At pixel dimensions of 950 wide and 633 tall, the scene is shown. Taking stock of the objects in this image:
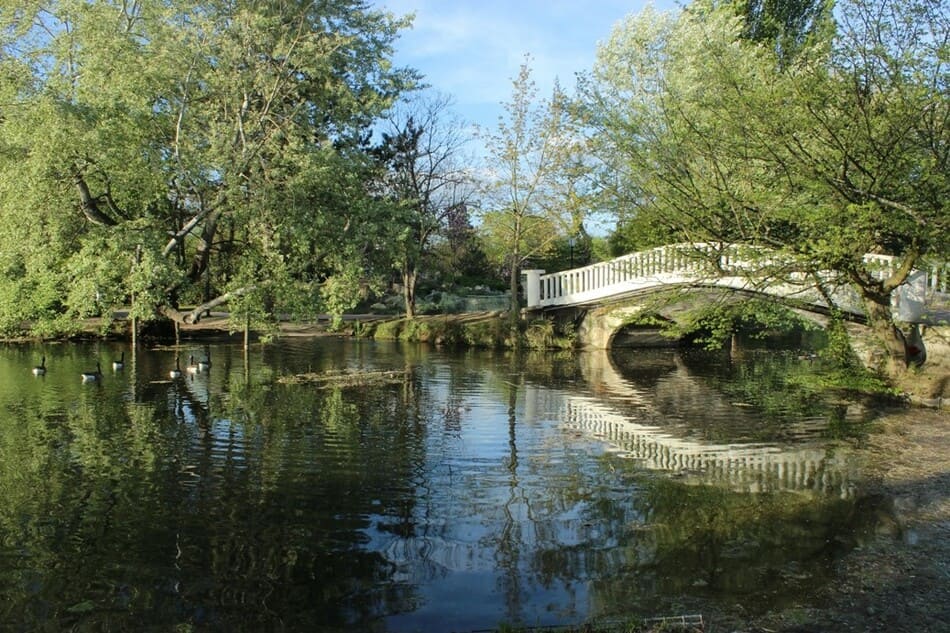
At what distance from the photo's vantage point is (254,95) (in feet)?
71.8

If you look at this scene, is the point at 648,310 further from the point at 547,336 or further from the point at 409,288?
the point at 409,288

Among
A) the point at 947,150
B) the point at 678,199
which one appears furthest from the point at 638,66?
the point at 947,150

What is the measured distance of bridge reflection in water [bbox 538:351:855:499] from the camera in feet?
29.1

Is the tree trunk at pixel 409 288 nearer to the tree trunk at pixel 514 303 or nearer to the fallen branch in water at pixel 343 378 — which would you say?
the tree trunk at pixel 514 303

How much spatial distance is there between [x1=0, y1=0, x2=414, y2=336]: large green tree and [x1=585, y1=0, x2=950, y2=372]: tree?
10.7m

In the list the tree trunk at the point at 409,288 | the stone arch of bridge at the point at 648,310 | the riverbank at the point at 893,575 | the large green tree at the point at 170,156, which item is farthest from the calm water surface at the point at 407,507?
the tree trunk at the point at 409,288

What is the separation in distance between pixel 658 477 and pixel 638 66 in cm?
2366

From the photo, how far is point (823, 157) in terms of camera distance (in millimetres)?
12062

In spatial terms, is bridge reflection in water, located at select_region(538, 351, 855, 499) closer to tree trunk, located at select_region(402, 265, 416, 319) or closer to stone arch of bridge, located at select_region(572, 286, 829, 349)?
stone arch of bridge, located at select_region(572, 286, 829, 349)

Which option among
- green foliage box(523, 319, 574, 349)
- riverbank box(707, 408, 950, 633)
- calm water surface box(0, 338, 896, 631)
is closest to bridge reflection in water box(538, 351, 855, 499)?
calm water surface box(0, 338, 896, 631)

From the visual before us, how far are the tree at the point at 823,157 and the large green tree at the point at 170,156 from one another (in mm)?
10750

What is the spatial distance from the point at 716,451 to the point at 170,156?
17.9 m

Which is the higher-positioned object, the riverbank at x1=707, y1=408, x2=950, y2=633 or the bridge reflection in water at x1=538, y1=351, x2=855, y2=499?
the bridge reflection in water at x1=538, y1=351, x2=855, y2=499

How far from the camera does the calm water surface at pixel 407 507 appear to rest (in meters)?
5.49
